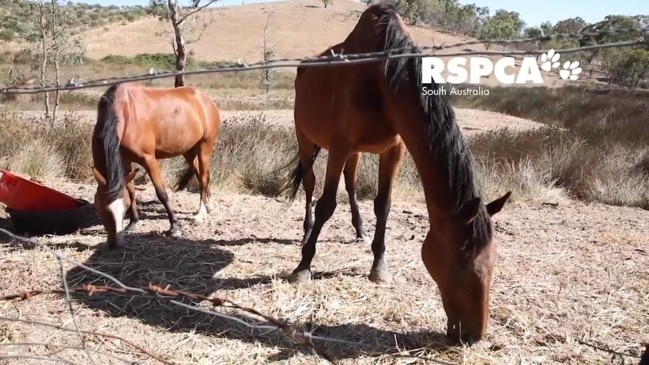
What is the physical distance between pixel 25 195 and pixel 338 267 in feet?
10.4

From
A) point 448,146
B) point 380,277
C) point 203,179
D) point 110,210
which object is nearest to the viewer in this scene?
point 448,146

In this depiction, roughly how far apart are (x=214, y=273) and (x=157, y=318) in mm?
777

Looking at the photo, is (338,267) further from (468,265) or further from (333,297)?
(468,265)

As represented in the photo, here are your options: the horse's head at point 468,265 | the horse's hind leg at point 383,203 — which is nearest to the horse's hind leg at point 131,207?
the horse's hind leg at point 383,203

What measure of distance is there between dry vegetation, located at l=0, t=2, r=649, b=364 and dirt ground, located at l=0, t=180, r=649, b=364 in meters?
0.01

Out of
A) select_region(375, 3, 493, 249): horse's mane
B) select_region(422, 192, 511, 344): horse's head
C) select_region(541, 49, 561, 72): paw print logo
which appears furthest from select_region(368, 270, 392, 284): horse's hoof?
select_region(541, 49, 561, 72): paw print logo

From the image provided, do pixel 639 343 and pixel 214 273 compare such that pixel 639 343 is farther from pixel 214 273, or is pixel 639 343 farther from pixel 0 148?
pixel 0 148

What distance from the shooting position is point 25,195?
17.7ft

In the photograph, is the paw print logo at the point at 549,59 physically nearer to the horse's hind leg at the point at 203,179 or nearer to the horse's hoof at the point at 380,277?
the horse's hoof at the point at 380,277

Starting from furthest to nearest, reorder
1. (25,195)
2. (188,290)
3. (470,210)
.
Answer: (25,195) < (188,290) < (470,210)

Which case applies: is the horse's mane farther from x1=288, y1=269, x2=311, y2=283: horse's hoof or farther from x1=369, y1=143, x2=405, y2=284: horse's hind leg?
x1=288, y1=269, x2=311, y2=283: horse's hoof

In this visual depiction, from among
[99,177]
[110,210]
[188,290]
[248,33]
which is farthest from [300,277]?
[248,33]

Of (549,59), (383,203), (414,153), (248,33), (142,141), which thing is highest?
(248,33)

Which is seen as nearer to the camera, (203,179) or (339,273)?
Answer: (339,273)
